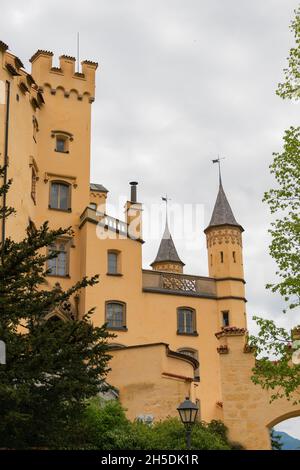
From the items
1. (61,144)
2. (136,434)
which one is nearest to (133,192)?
(61,144)

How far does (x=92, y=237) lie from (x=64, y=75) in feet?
31.9

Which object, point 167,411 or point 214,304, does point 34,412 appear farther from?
point 214,304

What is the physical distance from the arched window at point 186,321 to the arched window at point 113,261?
4318 millimetres

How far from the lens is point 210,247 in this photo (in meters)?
42.4

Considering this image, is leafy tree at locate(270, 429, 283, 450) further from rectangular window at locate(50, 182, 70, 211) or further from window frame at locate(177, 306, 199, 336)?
rectangular window at locate(50, 182, 70, 211)

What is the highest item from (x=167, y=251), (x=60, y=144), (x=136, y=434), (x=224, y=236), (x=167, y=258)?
(x=60, y=144)

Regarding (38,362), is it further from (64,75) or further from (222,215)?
(222,215)

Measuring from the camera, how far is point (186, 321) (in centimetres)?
3941

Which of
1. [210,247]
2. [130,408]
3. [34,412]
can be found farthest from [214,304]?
[34,412]

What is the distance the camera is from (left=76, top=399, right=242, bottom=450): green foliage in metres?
19.0

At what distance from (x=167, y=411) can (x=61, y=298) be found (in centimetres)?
1002

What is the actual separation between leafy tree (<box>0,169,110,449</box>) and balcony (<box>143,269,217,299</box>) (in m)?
22.4

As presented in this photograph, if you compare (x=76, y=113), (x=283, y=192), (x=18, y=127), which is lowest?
(x=283, y=192)

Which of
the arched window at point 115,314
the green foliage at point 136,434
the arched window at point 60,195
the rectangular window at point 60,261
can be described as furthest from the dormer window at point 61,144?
the green foliage at point 136,434
